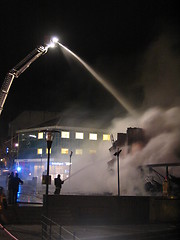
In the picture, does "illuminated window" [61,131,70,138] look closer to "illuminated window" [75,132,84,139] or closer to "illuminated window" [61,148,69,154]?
"illuminated window" [75,132,84,139]

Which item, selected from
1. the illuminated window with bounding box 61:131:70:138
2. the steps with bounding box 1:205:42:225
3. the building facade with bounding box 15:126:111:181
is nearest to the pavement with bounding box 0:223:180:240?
the steps with bounding box 1:205:42:225

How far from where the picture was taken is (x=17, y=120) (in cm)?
6925

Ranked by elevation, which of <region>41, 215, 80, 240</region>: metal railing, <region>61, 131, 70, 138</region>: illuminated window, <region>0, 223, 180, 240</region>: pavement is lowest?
<region>0, 223, 180, 240</region>: pavement

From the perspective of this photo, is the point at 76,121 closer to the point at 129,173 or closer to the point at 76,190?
the point at 76,190

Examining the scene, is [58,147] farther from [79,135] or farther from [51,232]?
[51,232]

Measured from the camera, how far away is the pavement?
12766 mm

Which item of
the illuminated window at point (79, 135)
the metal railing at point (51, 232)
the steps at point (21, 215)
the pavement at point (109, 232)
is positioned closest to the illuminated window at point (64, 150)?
the illuminated window at point (79, 135)

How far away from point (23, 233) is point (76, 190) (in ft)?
65.3

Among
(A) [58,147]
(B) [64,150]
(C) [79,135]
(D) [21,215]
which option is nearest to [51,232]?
(D) [21,215]

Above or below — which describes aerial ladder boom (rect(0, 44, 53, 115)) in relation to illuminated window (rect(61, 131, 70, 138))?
below

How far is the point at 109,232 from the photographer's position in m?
14.2

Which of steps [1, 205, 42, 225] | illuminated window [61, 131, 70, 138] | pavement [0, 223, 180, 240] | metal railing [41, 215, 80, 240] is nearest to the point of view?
metal railing [41, 215, 80, 240]

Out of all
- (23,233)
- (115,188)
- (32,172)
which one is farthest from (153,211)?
(32,172)

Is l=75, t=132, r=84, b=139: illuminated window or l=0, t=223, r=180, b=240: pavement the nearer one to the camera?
l=0, t=223, r=180, b=240: pavement
